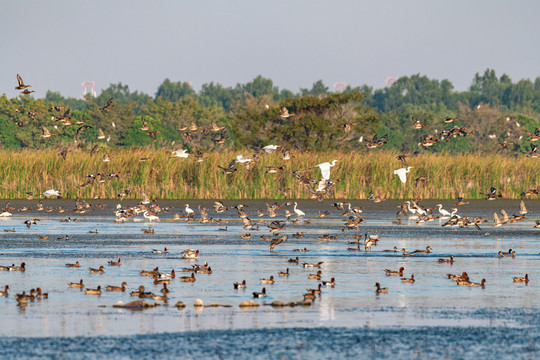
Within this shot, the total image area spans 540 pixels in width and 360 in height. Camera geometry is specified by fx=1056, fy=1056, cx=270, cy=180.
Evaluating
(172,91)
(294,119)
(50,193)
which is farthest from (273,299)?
(172,91)

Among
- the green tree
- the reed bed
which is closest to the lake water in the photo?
the reed bed

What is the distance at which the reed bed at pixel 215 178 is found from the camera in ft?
151

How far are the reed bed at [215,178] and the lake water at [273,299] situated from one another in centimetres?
1733

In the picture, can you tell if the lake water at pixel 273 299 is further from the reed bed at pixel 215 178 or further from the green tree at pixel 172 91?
the green tree at pixel 172 91

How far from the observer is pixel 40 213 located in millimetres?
38969

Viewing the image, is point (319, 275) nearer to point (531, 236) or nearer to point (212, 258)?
point (212, 258)

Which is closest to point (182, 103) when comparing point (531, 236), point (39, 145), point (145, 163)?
point (39, 145)

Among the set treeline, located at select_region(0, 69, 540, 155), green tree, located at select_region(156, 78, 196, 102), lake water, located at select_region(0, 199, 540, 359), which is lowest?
lake water, located at select_region(0, 199, 540, 359)

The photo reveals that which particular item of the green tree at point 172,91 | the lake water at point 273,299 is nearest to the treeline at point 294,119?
the green tree at point 172,91

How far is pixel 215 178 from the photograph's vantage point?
4634 cm

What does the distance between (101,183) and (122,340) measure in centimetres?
3379

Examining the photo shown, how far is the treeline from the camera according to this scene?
233 ft

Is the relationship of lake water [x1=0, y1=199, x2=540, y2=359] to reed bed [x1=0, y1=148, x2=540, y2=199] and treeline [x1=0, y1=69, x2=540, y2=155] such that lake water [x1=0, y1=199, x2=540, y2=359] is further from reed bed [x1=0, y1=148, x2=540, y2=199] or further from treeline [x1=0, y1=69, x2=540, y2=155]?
reed bed [x1=0, y1=148, x2=540, y2=199]

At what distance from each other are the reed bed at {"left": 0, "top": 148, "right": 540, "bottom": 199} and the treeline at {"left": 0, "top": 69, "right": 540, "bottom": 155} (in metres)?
2.44
